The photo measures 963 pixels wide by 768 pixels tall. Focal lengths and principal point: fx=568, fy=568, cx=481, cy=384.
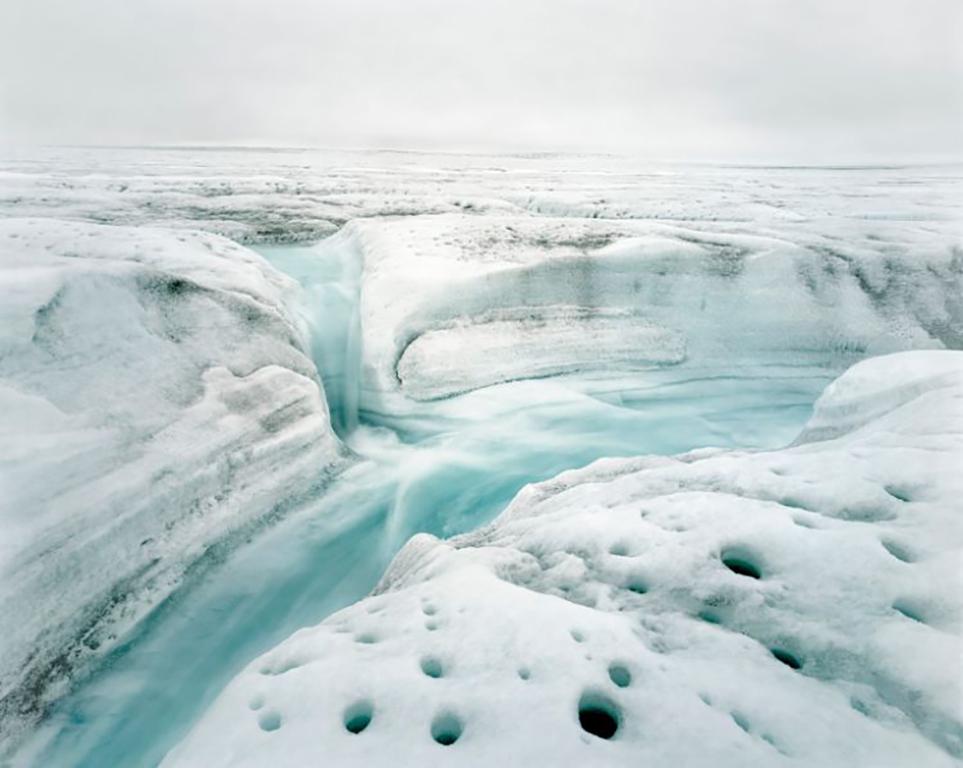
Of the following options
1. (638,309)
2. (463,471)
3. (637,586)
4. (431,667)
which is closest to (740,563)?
(637,586)

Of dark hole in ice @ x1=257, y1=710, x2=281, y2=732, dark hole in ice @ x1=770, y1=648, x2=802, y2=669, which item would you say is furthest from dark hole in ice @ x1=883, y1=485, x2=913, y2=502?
dark hole in ice @ x1=257, y1=710, x2=281, y2=732

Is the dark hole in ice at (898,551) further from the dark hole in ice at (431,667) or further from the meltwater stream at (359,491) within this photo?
the meltwater stream at (359,491)

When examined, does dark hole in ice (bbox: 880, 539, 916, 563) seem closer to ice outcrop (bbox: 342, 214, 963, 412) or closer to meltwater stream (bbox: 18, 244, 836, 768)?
meltwater stream (bbox: 18, 244, 836, 768)

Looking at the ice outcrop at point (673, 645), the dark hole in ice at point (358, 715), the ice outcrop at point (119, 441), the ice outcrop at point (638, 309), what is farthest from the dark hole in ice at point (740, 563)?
the ice outcrop at point (638, 309)

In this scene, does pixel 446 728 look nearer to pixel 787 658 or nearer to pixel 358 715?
pixel 358 715

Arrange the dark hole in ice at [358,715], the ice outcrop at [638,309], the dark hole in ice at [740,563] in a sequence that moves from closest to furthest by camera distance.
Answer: the dark hole in ice at [358,715]
the dark hole in ice at [740,563]
the ice outcrop at [638,309]

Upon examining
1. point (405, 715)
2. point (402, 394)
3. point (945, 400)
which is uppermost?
point (945, 400)

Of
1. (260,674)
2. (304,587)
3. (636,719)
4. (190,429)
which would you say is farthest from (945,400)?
(190,429)

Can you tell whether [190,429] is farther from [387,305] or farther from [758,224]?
[758,224]

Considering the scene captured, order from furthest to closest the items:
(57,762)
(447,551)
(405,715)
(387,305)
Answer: (387,305)
(447,551)
(57,762)
(405,715)
